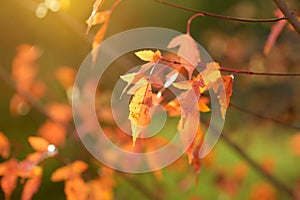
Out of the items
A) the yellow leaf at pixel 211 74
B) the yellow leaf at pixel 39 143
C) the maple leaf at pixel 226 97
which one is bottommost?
the yellow leaf at pixel 39 143

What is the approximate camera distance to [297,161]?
5.71 meters

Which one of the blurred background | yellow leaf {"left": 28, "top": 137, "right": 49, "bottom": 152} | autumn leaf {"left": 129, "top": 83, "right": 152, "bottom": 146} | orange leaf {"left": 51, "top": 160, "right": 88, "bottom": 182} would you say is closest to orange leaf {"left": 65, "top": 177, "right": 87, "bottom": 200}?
orange leaf {"left": 51, "top": 160, "right": 88, "bottom": 182}

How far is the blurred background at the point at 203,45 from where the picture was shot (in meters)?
A: 2.50

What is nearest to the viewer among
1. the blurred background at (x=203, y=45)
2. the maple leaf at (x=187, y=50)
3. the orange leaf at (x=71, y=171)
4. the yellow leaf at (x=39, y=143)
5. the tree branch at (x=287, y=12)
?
the tree branch at (x=287, y=12)

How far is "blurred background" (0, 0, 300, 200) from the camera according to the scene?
2.50 meters

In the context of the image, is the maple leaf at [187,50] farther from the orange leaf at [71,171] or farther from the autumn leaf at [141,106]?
the orange leaf at [71,171]

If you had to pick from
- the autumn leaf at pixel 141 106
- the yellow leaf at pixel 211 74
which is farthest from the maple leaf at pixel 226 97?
→ the autumn leaf at pixel 141 106

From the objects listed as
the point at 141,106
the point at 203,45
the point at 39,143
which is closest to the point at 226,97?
the point at 141,106

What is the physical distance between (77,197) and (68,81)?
3.82 feet

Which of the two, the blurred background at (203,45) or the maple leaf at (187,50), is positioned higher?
the maple leaf at (187,50)

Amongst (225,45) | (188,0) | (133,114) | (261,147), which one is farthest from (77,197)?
(261,147)

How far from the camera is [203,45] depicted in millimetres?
3838

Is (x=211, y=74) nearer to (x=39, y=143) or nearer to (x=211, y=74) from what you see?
(x=211, y=74)

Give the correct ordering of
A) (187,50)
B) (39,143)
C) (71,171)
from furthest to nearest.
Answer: (71,171)
(39,143)
(187,50)
